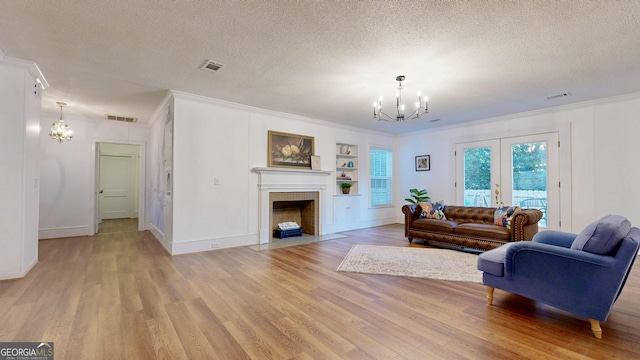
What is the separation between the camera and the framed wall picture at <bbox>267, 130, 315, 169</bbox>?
549 cm

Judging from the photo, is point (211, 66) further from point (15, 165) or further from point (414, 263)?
point (414, 263)

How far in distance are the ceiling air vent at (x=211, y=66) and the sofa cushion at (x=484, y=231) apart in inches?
176

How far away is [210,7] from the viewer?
2.22 metres

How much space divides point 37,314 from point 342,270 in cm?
303

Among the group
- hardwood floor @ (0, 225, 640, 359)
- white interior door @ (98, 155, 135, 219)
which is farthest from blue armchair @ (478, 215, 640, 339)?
white interior door @ (98, 155, 135, 219)

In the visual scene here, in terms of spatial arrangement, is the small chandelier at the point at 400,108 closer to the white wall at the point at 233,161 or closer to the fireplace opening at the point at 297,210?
the white wall at the point at 233,161

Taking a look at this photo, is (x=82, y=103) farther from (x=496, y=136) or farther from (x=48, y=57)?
(x=496, y=136)

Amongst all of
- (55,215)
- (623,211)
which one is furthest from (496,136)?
(55,215)

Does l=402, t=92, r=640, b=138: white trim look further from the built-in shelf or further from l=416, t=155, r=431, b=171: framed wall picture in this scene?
the built-in shelf

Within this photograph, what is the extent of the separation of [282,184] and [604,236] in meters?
4.54

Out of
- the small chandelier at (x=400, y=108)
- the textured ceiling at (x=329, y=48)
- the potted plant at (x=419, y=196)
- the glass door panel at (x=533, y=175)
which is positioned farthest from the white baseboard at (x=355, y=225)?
the textured ceiling at (x=329, y=48)

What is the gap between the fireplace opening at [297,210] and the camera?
5648 mm

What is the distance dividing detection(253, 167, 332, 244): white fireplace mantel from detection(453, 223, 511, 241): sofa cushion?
2.82 m

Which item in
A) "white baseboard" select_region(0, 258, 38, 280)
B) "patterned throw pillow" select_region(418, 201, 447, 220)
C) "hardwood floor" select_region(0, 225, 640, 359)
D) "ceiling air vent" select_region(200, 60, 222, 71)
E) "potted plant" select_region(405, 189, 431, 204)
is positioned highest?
"ceiling air vent" select_region(200, 60, 222, 71)
